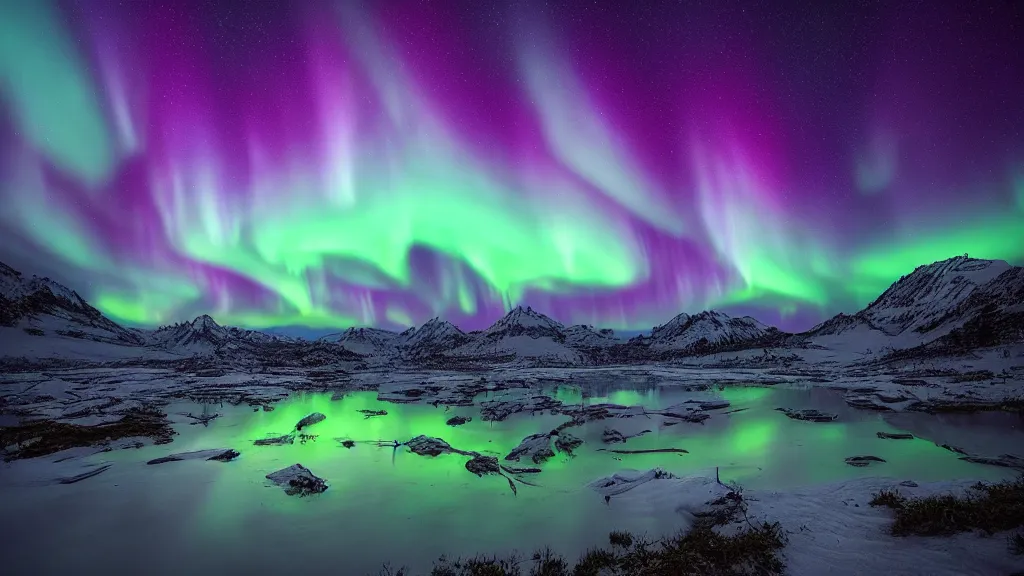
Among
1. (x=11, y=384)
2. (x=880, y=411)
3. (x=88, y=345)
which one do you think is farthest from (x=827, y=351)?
(x=88, y=345)

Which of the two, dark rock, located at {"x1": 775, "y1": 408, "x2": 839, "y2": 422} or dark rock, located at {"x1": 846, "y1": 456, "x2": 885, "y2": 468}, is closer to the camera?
dark rock, located at {"x1": 846, "y1": 456, "x2": 885, "y2": 468}

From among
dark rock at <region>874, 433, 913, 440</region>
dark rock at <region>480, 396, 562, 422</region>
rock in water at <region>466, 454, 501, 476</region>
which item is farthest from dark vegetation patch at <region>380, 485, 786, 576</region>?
dark rock at <region>480, 396, 562, 422</region>

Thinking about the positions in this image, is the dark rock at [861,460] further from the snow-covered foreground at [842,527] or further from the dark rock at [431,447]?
the dark rock at [431,447]

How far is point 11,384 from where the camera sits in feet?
195

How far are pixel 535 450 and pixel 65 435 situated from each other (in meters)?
28.3

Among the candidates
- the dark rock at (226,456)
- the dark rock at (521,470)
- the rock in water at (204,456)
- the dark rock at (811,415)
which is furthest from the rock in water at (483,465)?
the dark rock at (811,415)

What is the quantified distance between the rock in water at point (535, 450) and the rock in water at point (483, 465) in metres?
1.73

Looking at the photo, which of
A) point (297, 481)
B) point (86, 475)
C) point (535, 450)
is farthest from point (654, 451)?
point (86, 475)

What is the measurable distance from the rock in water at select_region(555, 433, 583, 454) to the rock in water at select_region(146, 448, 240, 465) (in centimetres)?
1814

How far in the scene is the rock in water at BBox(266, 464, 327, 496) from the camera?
17.6 m

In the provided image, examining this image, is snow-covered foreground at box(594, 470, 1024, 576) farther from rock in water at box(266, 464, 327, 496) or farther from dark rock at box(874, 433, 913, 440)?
dark rock at box(874, 433, 913, 440)

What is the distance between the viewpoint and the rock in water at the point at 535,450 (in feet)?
74.5

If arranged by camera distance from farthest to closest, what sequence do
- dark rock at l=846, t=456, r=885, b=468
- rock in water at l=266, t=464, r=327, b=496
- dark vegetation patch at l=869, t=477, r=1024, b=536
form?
dark rock at l=846, t=456, r=885, b=468 < rock in water at l=266, t=464, r=327, b=496 < dark vegetation patch at l=869, t=477, r=1024, b=536

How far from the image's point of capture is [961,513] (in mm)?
10867
